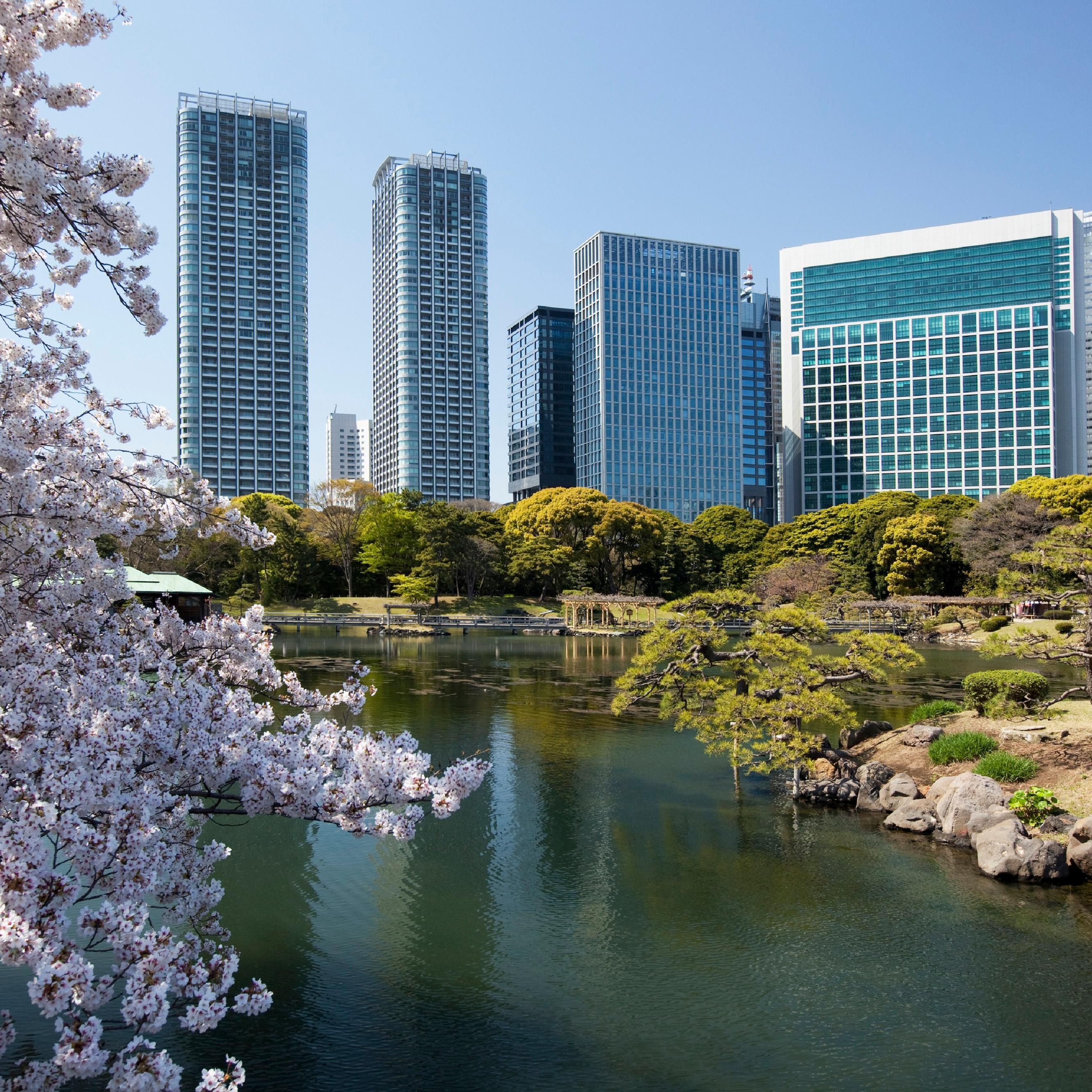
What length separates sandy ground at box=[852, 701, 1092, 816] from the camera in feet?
46.1

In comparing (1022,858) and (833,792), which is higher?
(1022,858)

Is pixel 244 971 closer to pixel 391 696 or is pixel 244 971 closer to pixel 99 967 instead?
pixel 99 967

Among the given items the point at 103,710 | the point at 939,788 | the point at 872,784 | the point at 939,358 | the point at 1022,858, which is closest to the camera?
the point at 103,710

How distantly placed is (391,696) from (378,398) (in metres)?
108

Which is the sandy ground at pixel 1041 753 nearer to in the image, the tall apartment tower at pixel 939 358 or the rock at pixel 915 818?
the rock at pixel 915 818

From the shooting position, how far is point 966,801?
45.2ft

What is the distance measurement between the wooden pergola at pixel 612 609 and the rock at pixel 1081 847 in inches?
1662

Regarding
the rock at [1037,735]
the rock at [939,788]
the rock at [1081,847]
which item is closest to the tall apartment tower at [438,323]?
the rock at [1037,735]

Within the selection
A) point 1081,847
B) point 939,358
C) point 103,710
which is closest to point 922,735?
point 1081,847

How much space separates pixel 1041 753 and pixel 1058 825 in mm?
2807

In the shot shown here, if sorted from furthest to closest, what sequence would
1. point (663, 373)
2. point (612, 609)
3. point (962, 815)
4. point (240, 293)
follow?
point (663, 373) < point (240, 293) < point (612, 609) < point (962, 815)

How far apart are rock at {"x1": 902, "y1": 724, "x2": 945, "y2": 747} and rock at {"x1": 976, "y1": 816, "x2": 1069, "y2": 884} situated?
16.0ft

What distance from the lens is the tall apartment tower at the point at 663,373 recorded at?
374ft

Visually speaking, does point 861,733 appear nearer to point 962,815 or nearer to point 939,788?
point 939,788
